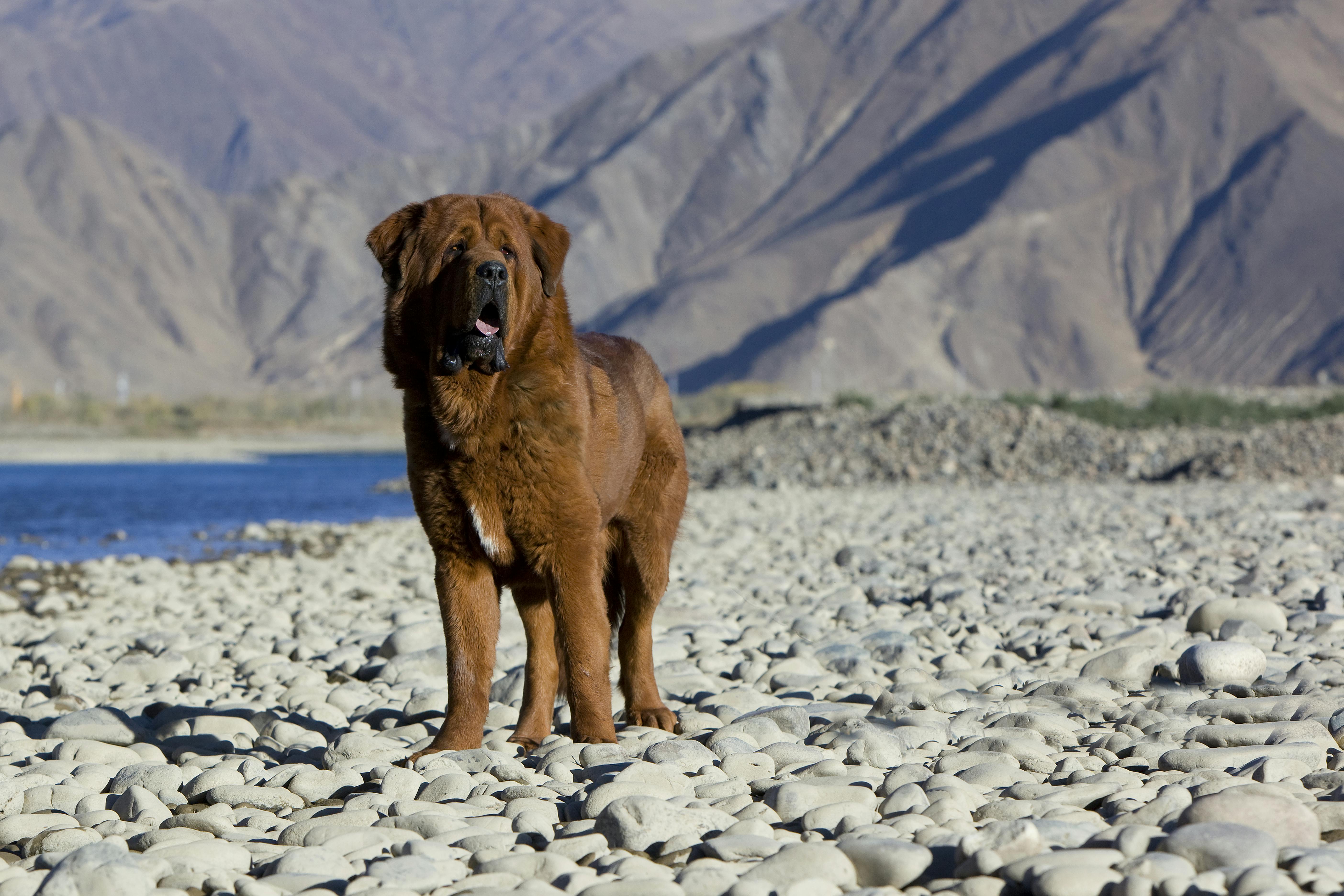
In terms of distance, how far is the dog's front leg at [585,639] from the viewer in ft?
14.0

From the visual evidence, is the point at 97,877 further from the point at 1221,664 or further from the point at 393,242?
the point at 1221,664

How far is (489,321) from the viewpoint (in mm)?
4078

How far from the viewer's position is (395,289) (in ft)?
14.0

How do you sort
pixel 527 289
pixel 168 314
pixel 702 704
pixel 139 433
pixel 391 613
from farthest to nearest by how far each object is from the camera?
pixel 168 314 → pixel 139 433 → pixel 391 613 → pixel 702 704 → pixel 527 289

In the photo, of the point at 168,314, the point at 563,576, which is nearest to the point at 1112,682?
the point at 563,576

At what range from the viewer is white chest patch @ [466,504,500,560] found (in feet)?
13.8

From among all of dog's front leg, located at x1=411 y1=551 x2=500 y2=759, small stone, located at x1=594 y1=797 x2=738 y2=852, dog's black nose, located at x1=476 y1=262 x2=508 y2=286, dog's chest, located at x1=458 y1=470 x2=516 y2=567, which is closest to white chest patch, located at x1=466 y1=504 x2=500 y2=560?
dog's chest, located at x1=458 y1=470 x2=516 y2=567

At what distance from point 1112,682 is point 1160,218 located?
107437 mm

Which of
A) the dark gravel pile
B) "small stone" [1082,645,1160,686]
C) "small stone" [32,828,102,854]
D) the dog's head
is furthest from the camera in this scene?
the dark gravel pile

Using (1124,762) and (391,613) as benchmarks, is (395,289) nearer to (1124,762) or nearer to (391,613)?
(1124,762)

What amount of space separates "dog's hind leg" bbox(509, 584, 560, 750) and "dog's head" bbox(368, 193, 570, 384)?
97 cm

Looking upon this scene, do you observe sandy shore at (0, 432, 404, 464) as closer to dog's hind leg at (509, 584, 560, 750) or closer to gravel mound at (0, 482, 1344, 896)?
gravel mound at (0, 482, 1344, 896)

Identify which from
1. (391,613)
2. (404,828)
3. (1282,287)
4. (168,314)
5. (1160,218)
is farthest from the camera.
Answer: (168,314)

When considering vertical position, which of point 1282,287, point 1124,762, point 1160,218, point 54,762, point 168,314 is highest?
point 168,314
